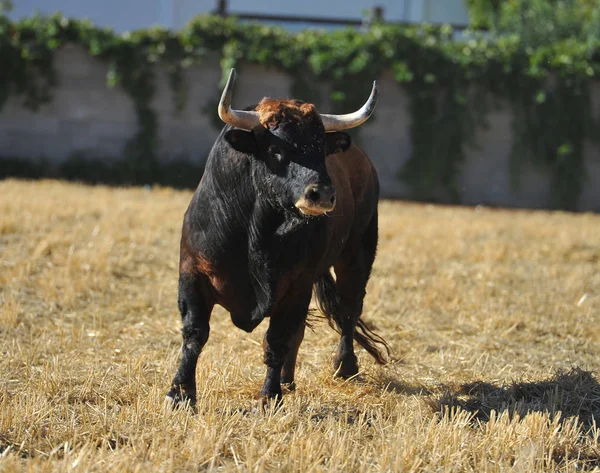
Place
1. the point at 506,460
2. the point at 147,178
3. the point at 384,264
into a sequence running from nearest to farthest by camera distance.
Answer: the point at 506,460, the point at 384,264, the point at 147,178

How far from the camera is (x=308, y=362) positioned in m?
6.57

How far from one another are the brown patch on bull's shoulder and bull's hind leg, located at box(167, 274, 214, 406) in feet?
3.41

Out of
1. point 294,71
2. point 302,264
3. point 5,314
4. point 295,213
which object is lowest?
point 5,314

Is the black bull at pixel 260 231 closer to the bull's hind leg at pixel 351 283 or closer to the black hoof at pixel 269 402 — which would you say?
the black hoof at pixel 269 402

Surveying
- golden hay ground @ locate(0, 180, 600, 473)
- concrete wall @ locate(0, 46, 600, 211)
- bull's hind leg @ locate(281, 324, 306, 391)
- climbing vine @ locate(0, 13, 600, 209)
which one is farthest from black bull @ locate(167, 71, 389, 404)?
concrete wall @ locate(0, 46, 600, 211)

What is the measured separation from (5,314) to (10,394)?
6.49ft

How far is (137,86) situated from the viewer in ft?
57.8

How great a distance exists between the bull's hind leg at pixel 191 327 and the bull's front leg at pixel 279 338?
1.35ft

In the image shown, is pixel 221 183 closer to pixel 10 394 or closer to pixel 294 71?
pixel 10 394

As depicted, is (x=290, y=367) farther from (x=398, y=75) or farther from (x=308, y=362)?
(x=398, y=75)

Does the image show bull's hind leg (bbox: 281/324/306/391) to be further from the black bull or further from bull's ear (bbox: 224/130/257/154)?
bull's ear (bbox: 224/130/257/154)

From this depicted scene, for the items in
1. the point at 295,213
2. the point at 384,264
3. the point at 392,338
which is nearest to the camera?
the point at 295,213

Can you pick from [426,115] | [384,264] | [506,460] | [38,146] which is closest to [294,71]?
[426,115]

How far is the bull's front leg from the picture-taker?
525 centimetres
